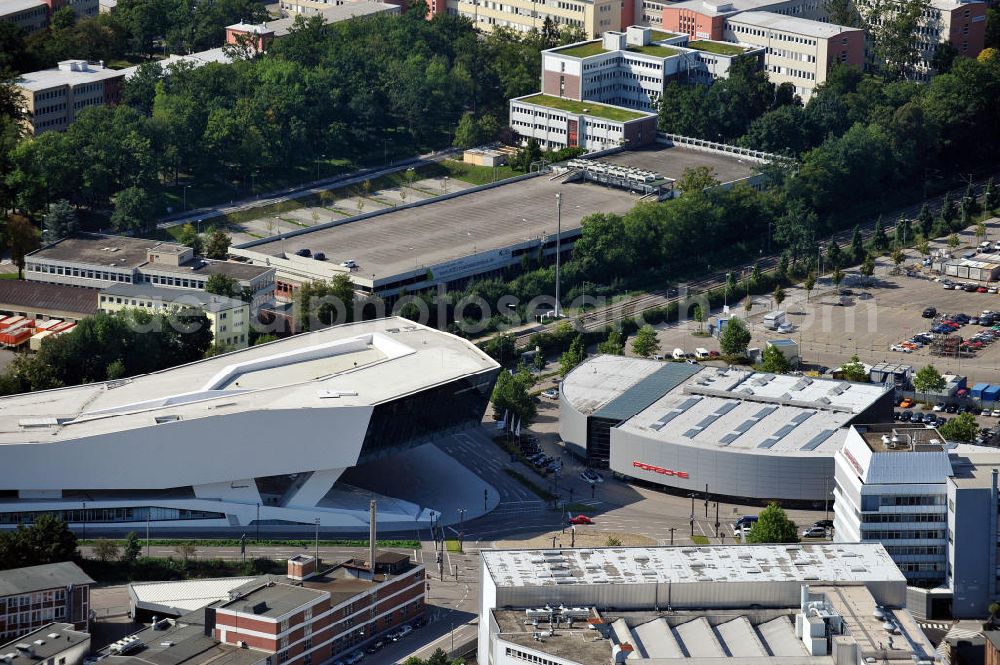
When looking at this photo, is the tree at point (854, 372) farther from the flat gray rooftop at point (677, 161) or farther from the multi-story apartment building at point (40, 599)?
the multi-story apartment building at point (40, 599)

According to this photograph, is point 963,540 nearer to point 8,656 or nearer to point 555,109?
point 8,656

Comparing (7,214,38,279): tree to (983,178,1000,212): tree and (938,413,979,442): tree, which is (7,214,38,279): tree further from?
(983,178,1000,212): tree

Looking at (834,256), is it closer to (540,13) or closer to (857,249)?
(857,249)

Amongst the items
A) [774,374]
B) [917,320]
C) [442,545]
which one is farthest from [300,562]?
[917,320]

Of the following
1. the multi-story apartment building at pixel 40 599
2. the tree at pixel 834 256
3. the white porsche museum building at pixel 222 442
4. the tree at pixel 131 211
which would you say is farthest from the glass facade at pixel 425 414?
the tree at pixel 834 256

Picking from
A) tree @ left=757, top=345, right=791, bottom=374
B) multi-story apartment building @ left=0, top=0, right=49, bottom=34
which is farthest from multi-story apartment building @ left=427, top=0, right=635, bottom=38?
tree @ left=757, top=345, right=791, bottom=374

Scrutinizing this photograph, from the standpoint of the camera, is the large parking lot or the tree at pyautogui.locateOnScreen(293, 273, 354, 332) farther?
the large parking lot
